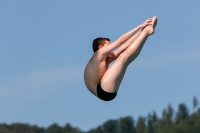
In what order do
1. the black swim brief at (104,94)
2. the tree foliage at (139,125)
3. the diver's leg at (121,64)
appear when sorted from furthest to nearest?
the tree foliage at (139,125), the black swim brief at (104,94), the diver's leg at (121,64)

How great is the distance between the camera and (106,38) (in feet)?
57.0

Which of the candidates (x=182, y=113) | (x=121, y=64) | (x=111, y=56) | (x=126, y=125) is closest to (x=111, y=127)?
(x=126, y=125)

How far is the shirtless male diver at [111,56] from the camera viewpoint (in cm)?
1684

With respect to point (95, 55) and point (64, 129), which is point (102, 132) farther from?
point (95, 55)

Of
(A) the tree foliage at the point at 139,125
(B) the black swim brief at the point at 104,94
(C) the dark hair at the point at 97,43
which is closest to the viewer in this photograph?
(B) the black swim brief at the point at 104,94

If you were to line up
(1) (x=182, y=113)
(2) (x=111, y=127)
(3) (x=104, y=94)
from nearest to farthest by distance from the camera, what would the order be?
1. (3) (x=104, y=94)
2. (1) (x=182, y=113)
3. (2) (x=111, y=127)

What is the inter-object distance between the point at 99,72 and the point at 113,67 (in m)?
0.35

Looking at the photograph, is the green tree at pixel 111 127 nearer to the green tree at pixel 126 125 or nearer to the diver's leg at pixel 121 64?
the green tree at pixel 126 125

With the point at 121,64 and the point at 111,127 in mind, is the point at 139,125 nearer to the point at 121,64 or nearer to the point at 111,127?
the point at 111,127

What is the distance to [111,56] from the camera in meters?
17.4

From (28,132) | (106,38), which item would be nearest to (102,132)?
(28,132)

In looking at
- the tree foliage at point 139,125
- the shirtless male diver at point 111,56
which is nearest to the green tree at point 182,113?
the tree foliage at point 139,125

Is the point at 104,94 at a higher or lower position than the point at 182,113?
lower

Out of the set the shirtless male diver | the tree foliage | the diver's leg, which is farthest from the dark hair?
the tree foliage
